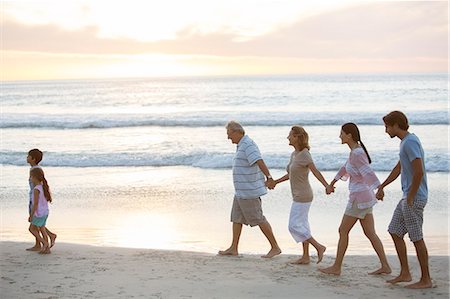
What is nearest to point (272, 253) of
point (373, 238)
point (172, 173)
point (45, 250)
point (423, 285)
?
point (373, 238)

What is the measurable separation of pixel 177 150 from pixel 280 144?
3.79 metres

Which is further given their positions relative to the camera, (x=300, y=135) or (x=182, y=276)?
(x=300, y=135)

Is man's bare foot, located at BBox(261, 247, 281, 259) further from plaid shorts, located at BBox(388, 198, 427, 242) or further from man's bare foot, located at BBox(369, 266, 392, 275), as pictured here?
plaid shorts, located at BBox(388, 198, 427, 242)

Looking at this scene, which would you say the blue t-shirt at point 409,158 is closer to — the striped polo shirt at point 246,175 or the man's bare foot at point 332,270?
the man's bare foot at point 332,270

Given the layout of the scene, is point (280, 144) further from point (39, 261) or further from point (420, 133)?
point (39, 261)

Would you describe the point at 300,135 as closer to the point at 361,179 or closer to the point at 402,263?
the point at 361,179

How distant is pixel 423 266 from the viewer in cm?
638

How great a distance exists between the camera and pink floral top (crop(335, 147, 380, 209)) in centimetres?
682

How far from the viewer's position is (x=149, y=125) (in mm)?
30875

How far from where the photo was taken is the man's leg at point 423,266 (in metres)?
6.34

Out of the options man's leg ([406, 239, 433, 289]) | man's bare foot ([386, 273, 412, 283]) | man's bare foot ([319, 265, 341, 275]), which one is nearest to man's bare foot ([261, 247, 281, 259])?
man's bare foot ([319, 265, 341, 275])

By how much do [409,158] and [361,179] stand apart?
30.2 inches

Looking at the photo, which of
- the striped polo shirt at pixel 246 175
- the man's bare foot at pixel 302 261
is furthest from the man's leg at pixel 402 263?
the striped polo shirt at pixel 246 175

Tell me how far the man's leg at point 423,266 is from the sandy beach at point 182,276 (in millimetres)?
71
